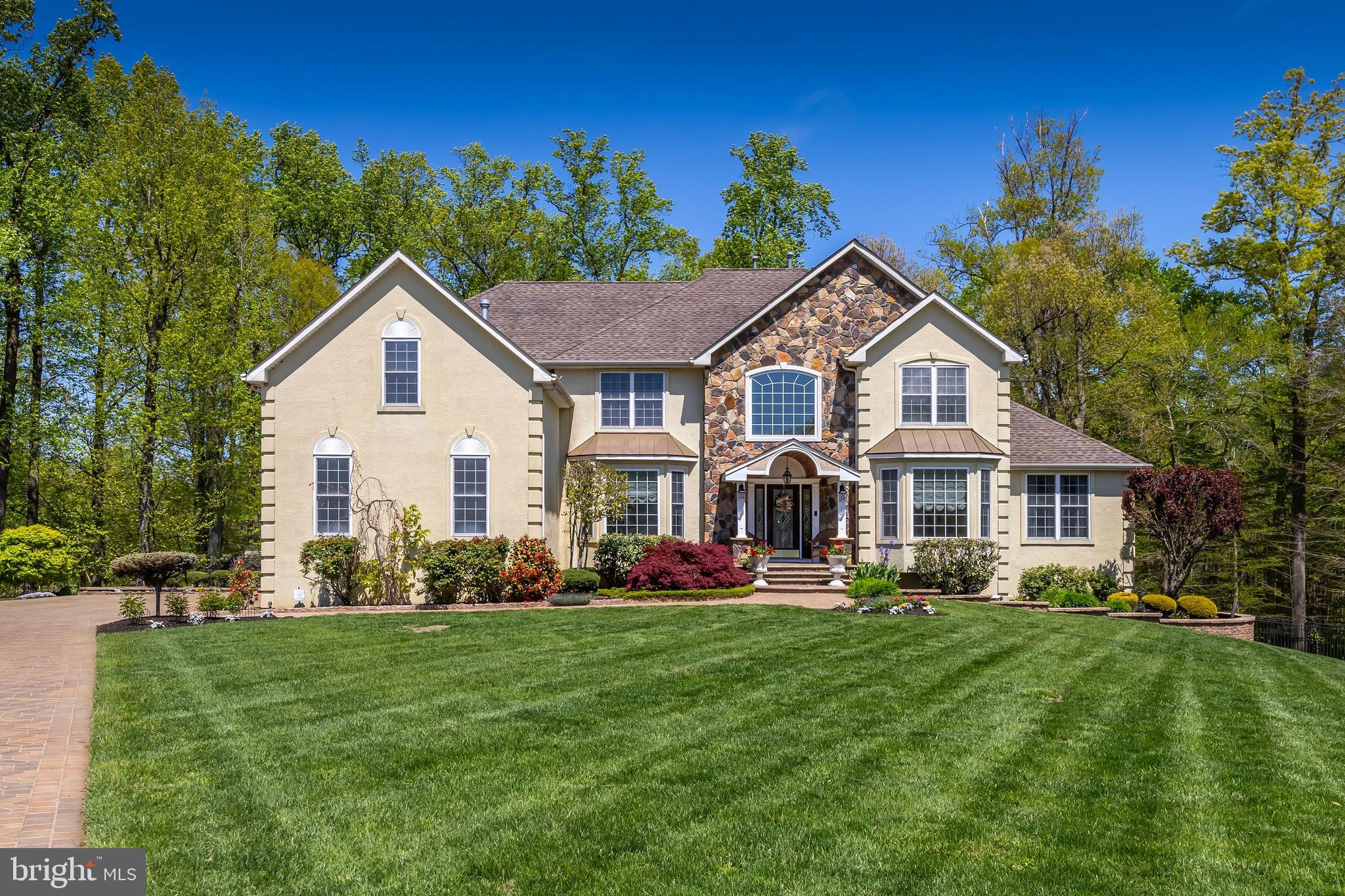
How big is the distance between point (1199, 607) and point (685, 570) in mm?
12921

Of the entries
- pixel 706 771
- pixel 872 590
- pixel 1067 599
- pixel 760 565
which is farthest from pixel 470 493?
pixel 706 771

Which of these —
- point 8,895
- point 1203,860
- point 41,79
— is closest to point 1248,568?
point 1203,860

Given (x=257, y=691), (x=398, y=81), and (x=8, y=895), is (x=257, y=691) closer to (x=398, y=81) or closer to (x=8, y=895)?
(x=8, y=895)

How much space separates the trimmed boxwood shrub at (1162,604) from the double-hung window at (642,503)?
12652 mm

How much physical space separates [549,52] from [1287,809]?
1995cm

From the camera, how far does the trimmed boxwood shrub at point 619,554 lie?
24172 millimetres

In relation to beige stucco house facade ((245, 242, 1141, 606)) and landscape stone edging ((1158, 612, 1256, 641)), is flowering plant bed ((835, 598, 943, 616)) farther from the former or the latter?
landscape stone edging ((1158, 612, 1256, 641))

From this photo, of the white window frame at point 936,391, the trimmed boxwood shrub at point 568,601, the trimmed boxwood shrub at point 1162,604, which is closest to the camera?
the trimmed boxwood shrub at point 568,601

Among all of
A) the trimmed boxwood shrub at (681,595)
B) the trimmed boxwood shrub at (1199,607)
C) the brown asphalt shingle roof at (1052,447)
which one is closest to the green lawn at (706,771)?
the trimmed boxwood shrub at (681,595)

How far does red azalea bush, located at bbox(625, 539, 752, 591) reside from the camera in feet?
73.1

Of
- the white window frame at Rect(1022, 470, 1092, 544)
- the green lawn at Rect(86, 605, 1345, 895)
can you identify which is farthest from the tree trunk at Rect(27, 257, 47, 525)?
the white window frame at Rect(1022, 470, 1092, 544)

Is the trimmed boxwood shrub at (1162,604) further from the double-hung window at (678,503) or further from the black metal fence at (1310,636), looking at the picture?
the double-hung window at (678,503)

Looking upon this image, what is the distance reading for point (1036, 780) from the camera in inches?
317

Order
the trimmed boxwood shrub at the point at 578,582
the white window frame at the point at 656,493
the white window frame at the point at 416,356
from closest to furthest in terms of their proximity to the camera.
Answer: the trimmed boxwood shrub at the point at 578,582 → the white window frame at the point at 416,356 → the white window frame at the point at 656,493
